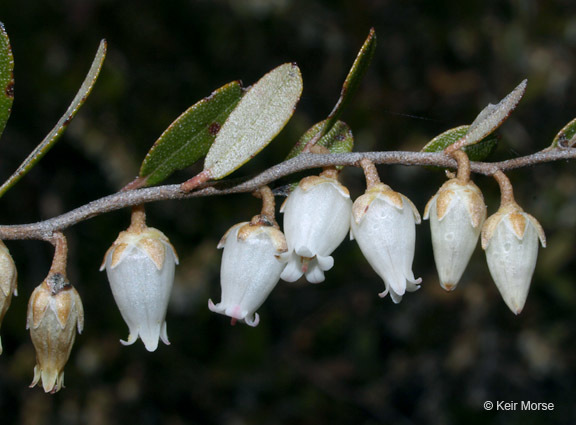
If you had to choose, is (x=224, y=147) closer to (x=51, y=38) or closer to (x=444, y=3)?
(x=51, y=38)

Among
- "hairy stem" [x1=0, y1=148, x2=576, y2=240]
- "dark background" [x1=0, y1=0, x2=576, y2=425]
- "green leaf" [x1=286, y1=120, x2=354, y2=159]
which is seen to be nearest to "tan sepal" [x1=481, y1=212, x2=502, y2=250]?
"hairy stem" [x1=0, y1=148, x2=576, y2=240]

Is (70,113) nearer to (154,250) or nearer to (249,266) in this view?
(154,250)

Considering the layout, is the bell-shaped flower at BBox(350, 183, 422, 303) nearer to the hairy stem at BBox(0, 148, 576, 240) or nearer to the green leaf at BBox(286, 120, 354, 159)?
the hairy stem at BBox(0, 148, 576, 240)

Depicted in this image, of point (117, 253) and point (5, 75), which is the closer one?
point (5, 75)

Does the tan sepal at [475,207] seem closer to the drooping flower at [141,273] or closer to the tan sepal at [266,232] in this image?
the tan sepal at [266,232]

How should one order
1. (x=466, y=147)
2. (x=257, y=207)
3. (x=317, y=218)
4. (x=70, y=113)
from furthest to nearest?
1. (x=257, y=207)
2. (x=466, y=147)
3. (x=317, y=218)
4. (x=70, y=113)

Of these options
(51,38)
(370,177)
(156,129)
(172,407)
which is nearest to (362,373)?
(172,407)

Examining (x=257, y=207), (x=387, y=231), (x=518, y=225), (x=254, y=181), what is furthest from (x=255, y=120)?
(x=257, y=207)
